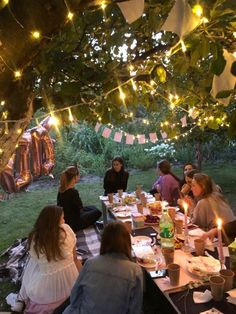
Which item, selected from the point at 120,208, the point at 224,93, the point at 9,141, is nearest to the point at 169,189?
the point at 120,208

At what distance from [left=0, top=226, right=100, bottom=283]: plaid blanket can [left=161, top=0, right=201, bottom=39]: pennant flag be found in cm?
354

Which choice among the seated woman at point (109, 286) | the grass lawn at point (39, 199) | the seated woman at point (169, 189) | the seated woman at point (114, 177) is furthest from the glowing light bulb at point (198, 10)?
the seated woman at point (114, 177)

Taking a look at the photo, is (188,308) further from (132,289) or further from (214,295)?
(132,289)

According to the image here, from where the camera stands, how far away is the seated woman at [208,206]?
3096 mm

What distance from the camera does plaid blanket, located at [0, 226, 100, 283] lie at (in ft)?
13.1

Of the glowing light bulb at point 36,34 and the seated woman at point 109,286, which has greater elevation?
the glowing light bulb at point 36,34

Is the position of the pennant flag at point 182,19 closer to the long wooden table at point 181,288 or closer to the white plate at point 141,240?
the long wooden table at point 181,288

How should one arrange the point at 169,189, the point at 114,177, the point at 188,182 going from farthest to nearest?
the point at 114,177, the point at 169,189, the point at 188,182

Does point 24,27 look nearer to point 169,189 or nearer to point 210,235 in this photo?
point 210,235

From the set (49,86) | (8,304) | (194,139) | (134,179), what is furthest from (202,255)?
(134,179)

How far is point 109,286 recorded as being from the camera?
194 cm

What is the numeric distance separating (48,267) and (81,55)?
5.67ft

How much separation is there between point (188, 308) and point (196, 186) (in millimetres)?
1637

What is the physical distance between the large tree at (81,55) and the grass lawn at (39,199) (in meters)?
2.60
